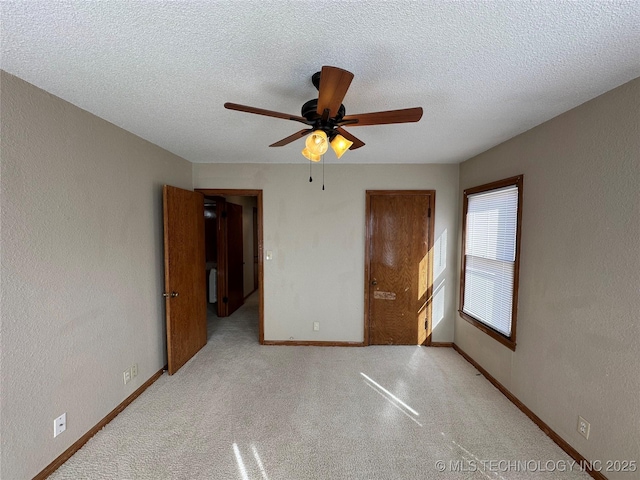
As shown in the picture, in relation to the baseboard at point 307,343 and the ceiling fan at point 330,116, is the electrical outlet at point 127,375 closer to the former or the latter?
the baseboard at point 307,343

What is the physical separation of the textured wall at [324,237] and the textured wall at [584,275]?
111 cm

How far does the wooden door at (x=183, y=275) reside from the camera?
8.63 ft

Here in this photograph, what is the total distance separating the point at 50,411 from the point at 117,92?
198 cm

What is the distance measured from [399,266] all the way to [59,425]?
3248 millimetres

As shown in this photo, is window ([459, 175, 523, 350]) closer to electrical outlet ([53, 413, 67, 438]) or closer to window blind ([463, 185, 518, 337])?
window blind ([463, 185, 518, 337])

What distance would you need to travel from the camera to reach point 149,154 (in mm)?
2541

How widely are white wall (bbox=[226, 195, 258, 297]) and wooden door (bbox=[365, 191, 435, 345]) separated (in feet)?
9.59

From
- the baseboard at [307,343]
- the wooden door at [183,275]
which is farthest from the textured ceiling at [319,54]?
the baseboard at [307,343]

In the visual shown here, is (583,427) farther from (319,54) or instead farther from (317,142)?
(319,54)

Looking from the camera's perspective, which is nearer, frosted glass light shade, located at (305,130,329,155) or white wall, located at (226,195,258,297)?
frosted glass light shade, located at (305,130,329,155)

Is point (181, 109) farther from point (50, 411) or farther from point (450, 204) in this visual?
point (450, 204)

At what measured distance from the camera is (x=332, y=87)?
1137 millimetres

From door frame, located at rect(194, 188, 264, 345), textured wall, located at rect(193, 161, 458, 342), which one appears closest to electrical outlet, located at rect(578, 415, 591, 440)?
textured wall, located at rect(193, 161, 458, 342)

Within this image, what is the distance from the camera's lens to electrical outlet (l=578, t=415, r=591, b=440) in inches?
65.1
